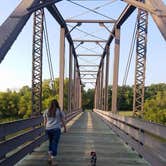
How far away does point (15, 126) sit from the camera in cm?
996

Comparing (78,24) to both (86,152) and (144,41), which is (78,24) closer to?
(144,41)

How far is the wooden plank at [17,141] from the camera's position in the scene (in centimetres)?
853

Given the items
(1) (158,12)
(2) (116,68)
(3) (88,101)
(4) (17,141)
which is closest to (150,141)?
(4) (17,141)

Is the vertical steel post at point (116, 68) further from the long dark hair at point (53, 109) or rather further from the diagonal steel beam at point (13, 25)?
the long dark hair at point (53, 109)

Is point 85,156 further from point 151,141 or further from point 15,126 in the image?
point 151,141

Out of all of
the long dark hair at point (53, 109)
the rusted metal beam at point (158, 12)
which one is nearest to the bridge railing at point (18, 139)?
the long dark hair at point (53, 109)

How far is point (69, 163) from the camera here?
10.4 metres

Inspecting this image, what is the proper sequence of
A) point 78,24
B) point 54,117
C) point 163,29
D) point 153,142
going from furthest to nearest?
1. point 78,24
2. point 163,29
3. point 54,117
4. point 153,142

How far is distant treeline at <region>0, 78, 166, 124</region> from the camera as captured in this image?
51.3 m

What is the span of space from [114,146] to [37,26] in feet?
24.2

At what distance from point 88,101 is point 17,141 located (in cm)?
13444

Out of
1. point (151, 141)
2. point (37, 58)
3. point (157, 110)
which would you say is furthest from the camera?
point (157, 110)

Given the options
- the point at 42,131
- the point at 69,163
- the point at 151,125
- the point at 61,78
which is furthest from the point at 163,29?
the point at 61,78

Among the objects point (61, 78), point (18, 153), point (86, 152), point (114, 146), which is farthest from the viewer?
point (61, 78)
